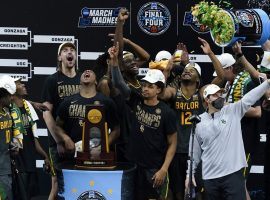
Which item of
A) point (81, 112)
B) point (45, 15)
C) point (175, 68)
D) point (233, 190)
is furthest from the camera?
point (45, 15)

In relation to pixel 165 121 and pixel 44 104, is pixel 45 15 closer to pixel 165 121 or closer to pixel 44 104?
pixel 44 104

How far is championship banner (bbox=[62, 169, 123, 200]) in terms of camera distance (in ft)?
24.3

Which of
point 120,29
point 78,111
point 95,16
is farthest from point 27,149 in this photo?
point 95,16

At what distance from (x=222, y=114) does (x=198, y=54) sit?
7.31 ft

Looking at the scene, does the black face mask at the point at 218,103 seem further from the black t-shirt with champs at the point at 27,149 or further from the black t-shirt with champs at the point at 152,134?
the black t-shirt with champs at the point at 27,149

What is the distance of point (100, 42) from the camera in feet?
31.3

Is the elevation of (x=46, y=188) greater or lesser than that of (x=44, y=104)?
lesser

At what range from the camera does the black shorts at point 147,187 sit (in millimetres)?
7668

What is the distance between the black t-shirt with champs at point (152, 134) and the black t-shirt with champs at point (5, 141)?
1.30 m

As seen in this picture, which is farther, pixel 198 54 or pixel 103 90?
pixel 198 54

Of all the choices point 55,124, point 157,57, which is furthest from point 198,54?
point 55,124

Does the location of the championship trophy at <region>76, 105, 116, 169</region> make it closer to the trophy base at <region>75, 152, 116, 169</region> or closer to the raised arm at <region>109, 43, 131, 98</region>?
the trophy base at <region>75, 152, 116, 169</region>

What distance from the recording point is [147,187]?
768 centimetres

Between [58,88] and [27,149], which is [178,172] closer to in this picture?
[58,88]
